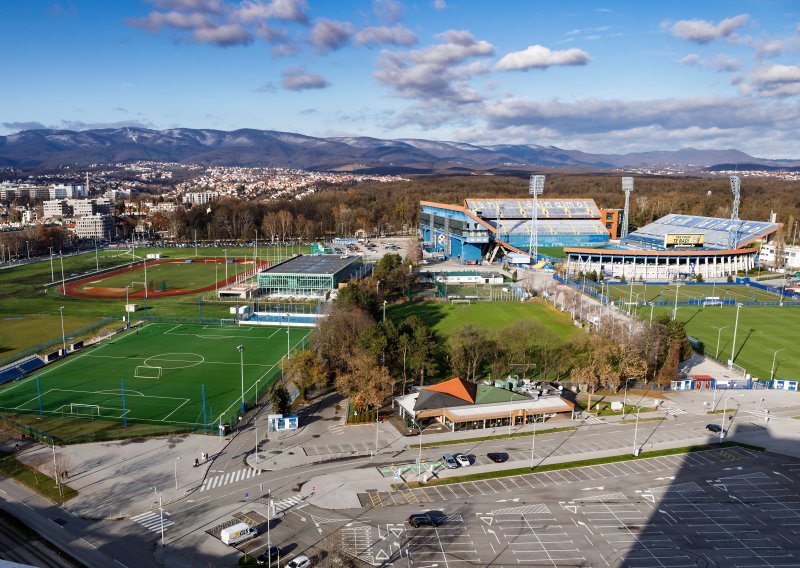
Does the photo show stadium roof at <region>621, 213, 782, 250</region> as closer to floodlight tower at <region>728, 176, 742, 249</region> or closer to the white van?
floodlight tower at <region>728, 176, 742, 249</region>

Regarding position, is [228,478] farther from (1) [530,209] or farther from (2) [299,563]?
(1) [530,209]

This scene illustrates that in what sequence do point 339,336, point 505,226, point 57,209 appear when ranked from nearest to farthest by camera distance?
point 339,336, point 505,226, point 57,209

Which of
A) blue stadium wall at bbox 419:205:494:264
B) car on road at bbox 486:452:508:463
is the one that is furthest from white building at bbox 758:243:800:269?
car on road at bbox 486:452:508:463

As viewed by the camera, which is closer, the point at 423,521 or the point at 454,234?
the point at 423,521

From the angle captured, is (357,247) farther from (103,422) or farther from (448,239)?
(103,422)

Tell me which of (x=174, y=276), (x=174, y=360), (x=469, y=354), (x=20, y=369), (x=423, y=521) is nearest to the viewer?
(x=423, y=521)

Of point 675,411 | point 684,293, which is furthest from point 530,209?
point 675,411
